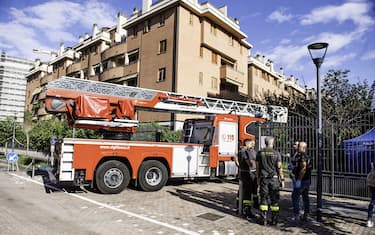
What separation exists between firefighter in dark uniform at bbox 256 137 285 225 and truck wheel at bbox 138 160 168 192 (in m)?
4.44

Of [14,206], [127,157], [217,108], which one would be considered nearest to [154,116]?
[217,108]

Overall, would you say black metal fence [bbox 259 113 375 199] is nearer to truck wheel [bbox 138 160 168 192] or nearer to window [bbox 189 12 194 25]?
A: truck wheel [bbox 138 160 168 192]

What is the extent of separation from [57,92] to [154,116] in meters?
18.8

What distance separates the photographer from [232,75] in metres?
32.8

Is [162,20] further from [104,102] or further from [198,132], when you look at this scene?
[104,102]

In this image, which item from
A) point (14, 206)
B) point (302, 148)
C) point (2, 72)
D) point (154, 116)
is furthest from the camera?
point (2, 72)

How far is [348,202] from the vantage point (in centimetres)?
927

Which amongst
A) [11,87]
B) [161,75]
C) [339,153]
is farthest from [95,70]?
[11,87]

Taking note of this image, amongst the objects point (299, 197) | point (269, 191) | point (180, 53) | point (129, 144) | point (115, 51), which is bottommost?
point (299, 197)

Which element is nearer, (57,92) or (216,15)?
(57,92)

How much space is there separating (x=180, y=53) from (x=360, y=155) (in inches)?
764

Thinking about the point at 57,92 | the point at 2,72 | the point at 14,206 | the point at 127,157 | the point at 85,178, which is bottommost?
the point at 14,206

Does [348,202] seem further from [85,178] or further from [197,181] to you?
[85,178]

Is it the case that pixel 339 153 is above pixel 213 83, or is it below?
below
